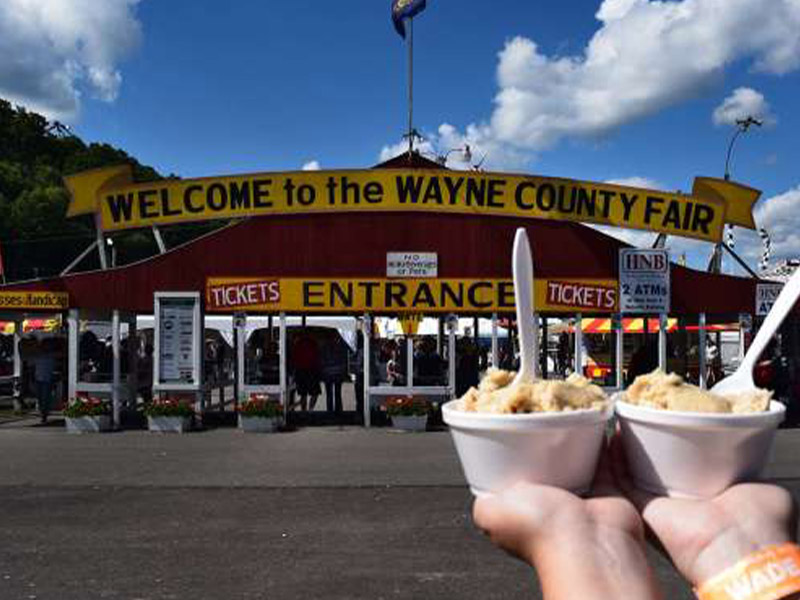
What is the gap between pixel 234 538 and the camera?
7.40 metres

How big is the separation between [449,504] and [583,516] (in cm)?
723

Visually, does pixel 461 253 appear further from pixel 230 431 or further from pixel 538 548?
pixel 538 548

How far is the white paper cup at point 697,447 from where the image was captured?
67.4 inches

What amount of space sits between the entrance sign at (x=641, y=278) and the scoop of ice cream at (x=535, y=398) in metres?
14.9

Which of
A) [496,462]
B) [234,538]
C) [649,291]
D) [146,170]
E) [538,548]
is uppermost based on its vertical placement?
[146,170]

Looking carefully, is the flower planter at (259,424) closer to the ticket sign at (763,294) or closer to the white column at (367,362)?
the white column at (367,362)

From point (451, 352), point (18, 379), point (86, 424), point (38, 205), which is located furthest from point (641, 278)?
point (38, 205)

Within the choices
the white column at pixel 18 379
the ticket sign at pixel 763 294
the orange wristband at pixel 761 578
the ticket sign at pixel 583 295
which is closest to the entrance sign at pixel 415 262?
the ticket sign at pixel 583 295

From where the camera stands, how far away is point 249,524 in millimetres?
7984

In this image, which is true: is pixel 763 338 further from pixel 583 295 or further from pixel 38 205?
pixel 38 205

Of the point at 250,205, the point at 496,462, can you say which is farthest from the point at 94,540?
the point at 250,205

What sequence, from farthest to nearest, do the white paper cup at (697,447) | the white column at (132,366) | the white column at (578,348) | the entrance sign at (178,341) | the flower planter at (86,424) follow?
the white column at (132,366) → the entrance sign at (178,341) → the white column at (578,348) → the flower planter at (86,424) → the white paper cup at (697,447)

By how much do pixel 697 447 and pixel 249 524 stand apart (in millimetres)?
6855

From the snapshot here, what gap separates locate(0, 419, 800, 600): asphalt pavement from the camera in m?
6.00
